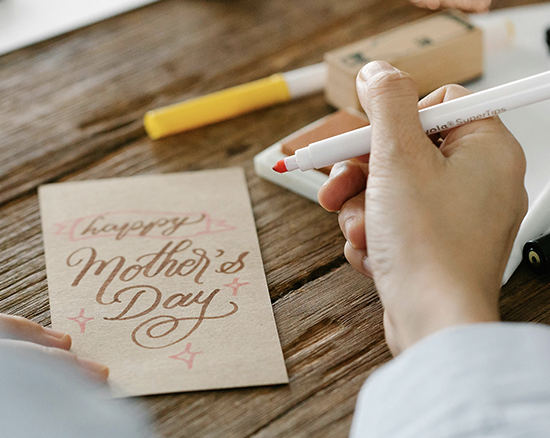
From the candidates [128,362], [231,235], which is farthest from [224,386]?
[231,235]

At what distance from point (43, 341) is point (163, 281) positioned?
0.12 meters

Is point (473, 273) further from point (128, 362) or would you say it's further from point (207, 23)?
point (207, 23)

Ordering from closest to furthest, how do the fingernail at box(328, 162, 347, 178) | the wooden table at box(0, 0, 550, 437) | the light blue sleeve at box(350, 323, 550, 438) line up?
the light blue sleeve at box(350, 323, 550, 438)
the wooden table at box(0, 0, 550, 437)
the fingernail at box(328, 162, 347, 178)

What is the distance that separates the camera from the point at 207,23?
0.98 m

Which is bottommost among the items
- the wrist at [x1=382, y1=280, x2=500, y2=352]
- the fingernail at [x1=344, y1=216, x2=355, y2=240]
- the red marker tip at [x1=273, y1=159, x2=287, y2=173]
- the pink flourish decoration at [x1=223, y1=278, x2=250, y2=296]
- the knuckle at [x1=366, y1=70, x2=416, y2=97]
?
the pink flourish decoration at [x1=223, y1=278, x2=250, y2=296]

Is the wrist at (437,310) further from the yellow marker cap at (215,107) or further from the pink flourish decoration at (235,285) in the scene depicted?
the yellow marker cap at (215,107)

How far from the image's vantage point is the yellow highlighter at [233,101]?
742 mm

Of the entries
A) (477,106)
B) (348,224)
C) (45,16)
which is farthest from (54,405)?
(45,16)

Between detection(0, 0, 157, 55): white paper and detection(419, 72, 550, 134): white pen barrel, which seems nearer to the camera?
detection(419, 72, 550, 134): white pen barrel

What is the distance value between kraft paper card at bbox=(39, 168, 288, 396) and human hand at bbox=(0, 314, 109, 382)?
1 centimetres

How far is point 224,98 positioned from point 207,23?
28 centimetres

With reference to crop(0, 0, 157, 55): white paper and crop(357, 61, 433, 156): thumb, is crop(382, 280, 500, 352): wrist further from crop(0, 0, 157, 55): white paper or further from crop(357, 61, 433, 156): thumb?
crop(0, 0, 157, 55): white paper

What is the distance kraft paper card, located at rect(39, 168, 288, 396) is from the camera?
46 centimetres

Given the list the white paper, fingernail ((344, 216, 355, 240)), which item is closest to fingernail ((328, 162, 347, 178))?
fingernail ((344, 216, 355, 240))
